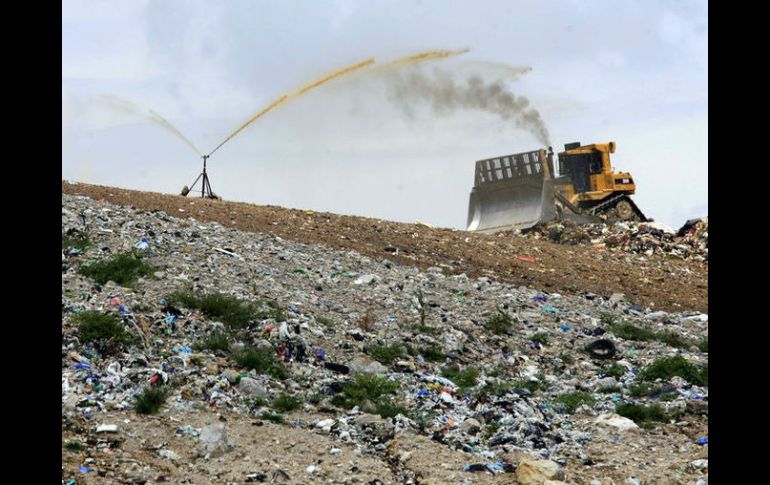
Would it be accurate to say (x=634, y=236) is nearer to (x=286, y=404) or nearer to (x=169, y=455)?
(x=286, y=404)

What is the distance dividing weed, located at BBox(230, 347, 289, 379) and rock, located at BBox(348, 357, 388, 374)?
775 mm

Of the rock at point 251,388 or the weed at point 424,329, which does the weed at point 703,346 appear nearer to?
the weed at point 424,329

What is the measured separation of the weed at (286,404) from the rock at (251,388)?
0.18 meters

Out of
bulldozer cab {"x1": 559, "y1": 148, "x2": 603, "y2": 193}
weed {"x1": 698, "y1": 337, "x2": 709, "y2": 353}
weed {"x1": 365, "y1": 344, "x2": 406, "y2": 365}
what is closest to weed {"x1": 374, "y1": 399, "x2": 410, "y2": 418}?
weed {"x1": 365, "y1": 344, "x2": 406, "y2": 365}

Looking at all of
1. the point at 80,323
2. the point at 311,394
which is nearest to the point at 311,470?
the point at 311,394

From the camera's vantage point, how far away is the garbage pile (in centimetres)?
2291

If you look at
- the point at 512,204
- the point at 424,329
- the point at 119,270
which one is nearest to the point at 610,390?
the point at 424,329

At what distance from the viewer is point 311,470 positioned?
23.8ft

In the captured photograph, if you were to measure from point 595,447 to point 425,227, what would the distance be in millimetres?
12610

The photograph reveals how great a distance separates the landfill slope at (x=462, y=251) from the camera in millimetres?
16219

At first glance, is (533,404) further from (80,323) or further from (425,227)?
(425,227)

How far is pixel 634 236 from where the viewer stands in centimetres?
2377

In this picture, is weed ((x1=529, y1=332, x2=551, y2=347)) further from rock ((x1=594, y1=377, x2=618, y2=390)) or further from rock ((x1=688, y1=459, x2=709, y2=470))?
rock ((x1=688, y1=459, x2=709, y2=470))

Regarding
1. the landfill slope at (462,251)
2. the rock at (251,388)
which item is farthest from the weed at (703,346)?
the rock at (251,388)
